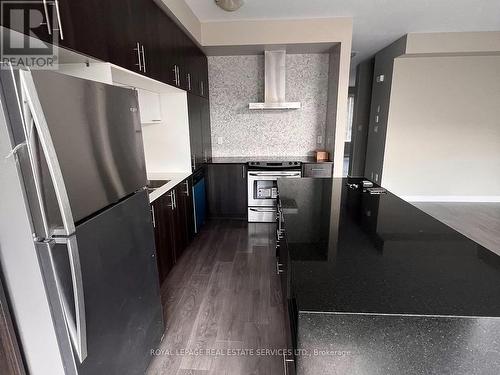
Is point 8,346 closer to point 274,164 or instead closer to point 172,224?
point 172,224

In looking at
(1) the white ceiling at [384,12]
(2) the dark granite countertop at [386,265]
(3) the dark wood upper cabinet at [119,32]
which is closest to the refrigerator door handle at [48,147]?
(3) the dark wood upper cabinet at [119,32]

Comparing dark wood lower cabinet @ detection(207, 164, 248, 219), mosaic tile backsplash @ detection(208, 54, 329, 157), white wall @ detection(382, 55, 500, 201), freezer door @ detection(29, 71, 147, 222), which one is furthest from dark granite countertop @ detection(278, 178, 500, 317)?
white wall @ detection(382, 55, 500, 201)

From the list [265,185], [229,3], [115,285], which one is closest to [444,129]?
[265,185]

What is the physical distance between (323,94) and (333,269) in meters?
3.77

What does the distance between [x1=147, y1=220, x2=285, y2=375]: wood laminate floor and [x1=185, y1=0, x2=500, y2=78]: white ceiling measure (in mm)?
2743

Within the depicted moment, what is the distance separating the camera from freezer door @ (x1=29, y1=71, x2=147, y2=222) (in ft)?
2.95

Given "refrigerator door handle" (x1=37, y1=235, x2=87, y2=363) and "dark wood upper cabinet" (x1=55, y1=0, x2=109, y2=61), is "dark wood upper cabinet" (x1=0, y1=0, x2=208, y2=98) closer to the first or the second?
"dark wood upper cabinet" (x1=55, y1=0, x2=109, y2=61)

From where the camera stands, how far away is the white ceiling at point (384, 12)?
3.03 meters

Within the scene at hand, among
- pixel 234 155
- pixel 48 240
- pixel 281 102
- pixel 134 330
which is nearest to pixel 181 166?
pixel 234 155

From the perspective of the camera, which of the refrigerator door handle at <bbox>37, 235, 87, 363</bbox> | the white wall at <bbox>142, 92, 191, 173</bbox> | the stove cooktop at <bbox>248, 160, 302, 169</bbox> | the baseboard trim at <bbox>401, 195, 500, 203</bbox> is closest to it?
the refrigerator door handle at <bbox>37, 235, 87, 363</bbox>

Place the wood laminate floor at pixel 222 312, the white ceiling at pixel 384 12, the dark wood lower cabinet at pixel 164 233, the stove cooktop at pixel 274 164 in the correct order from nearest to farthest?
the wood laminate floor at pixel 222 312 < the dark wood lower cabinet at pixel 164 233 < the white ceiling at pixel 384 12 < the stove cooktop at pixel 274 164

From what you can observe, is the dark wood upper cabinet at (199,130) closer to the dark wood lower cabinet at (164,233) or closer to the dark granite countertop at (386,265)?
the dark wood lower cabinet at (164,233)

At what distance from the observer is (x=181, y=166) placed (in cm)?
330

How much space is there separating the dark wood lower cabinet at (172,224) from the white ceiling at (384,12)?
2.09 m
